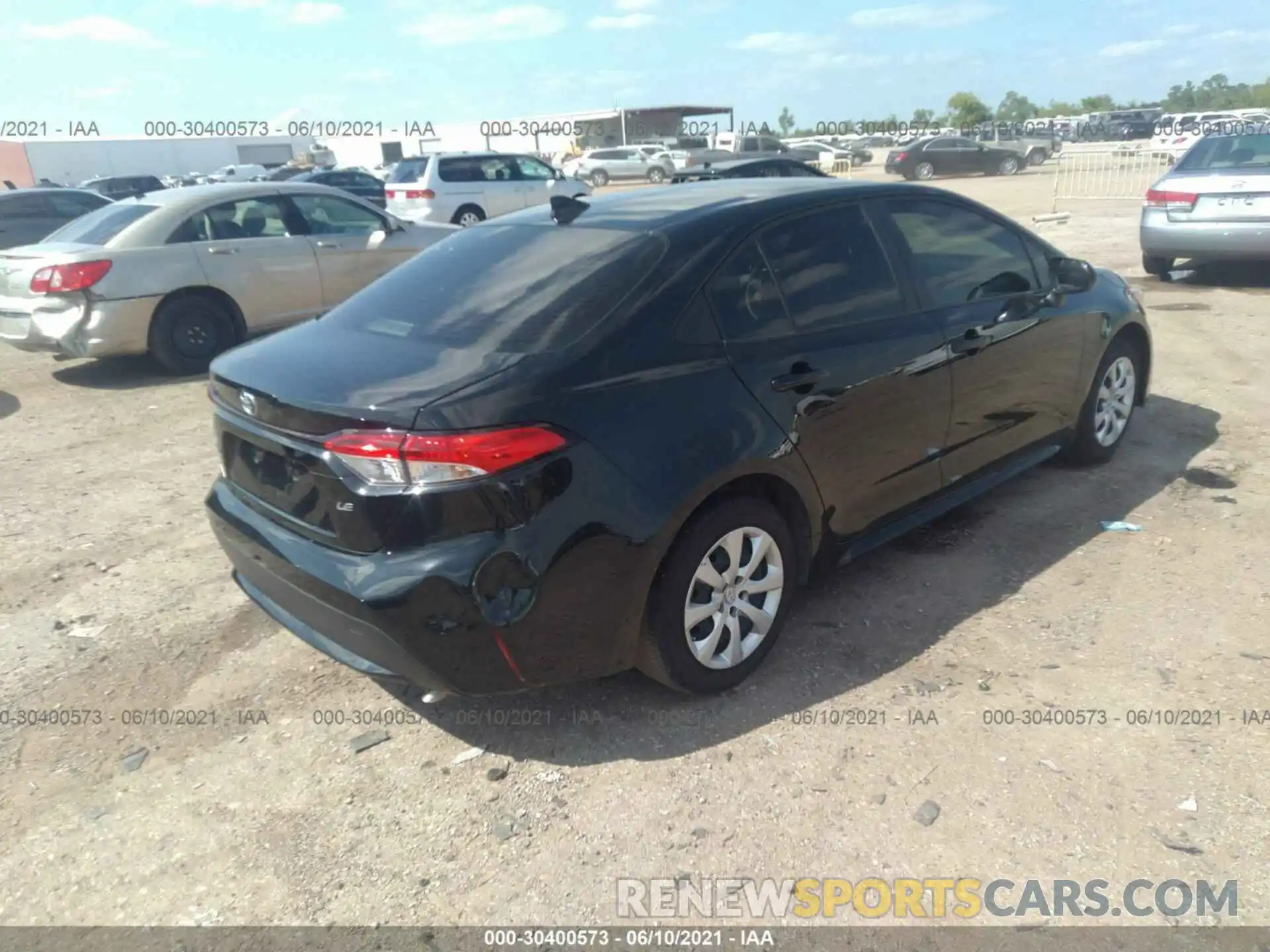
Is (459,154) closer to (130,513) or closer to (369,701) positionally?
(130,513)

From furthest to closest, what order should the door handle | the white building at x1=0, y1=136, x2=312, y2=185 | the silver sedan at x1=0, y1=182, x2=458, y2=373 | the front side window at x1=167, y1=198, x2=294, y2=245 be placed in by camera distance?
the white building at x1=0, y1=136, x2=312, y2=185 < the front side window at x1=167, y1=198, x2=294, y2=245 < the silver sedan at x1=0, y1=182, x2=458, y2=373 < the door handle

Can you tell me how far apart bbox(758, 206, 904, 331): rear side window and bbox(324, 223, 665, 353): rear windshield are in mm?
524

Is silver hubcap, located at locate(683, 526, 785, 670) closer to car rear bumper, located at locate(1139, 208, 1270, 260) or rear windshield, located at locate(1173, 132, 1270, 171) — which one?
car rear bumper, located at locate(1139, 208, 1270, 260)

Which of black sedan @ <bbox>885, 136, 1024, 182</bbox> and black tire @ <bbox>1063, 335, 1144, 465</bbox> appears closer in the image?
black tire @ <bbox>1063, 335, 1144, 465</bbox>

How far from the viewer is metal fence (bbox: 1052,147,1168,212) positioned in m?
19.9

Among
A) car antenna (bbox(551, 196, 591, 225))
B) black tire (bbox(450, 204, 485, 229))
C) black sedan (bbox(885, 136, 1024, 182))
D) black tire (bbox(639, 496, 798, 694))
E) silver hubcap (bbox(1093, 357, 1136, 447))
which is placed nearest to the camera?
black tire (bbox(639, 496, 798, 694))

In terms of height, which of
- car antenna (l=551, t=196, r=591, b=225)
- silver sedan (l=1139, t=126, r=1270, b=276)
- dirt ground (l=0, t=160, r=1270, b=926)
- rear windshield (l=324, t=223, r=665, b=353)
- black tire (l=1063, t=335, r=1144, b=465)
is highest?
car antenna (l=551, t=196, r=591, b=225)

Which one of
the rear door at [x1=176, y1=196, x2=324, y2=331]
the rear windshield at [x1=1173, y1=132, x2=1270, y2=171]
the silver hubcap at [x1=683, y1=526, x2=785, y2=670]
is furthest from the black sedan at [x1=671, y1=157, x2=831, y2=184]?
the silver hubcap at [x1=683, y1=526, x2=785, y2=670]

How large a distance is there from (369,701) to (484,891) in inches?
42.2

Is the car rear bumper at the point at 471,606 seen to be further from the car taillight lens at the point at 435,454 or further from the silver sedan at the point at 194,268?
the silver sedan at the point at 194,268

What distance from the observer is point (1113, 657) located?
11.5 feet

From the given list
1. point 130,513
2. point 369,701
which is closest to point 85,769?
point 369,701

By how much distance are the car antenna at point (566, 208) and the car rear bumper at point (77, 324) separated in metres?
5.53

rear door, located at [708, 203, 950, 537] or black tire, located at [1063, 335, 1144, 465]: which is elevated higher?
rear door, located at [708, 203, 950, 537]
